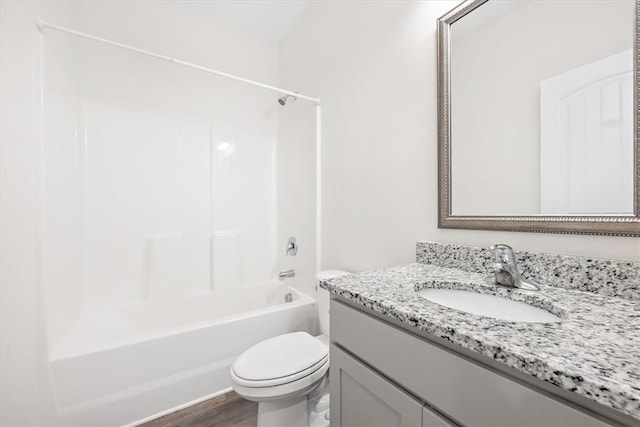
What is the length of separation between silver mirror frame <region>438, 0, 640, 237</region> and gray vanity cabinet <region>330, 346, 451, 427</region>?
0.68 m

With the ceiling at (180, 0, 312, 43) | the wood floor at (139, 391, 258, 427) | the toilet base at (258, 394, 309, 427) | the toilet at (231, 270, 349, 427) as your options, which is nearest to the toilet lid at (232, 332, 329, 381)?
the toilet at (231, 270, 349, 427)

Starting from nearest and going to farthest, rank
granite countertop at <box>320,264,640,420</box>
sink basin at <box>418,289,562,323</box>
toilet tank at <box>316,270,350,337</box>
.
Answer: granite countertop at <box>320,264,640,420</box>
sink basin at <box>418,289,562,323</box>
toilet tank at <box>316,270,350,337</box>

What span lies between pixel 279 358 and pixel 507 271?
1012 millimetres

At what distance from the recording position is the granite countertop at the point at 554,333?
0.37 meters

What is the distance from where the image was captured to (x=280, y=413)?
118cm

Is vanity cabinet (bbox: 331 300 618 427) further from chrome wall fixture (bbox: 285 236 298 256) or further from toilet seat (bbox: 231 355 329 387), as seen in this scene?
chrome wall fixture (bbox: 285 236 298 256)

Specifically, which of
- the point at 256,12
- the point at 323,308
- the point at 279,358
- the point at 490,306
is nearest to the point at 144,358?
the point at 279,358

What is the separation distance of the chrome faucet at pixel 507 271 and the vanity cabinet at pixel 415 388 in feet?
1.34

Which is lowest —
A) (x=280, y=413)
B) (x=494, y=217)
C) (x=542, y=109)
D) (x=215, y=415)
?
(x=215, y=415)

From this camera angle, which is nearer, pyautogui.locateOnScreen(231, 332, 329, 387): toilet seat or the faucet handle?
the faucet handle

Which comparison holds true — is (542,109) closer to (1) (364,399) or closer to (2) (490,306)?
(2) (490,306)

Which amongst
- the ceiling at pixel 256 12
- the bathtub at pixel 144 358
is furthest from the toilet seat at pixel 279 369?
the ceiling at pixel 256 12

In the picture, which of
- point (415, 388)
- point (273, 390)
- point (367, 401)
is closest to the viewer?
point (415, 388)

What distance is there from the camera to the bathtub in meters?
1.24
